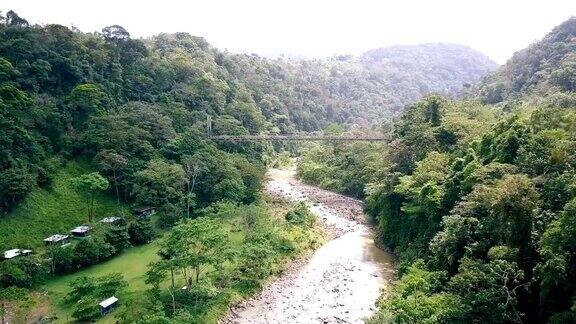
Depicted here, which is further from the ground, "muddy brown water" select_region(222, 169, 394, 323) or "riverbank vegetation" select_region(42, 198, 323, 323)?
"riverbank vegetation" select_region(42, 198, 323, 323)

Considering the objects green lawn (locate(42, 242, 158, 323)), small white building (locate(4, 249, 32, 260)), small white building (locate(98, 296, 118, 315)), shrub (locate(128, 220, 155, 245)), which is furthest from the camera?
shrub (locate(128, 220, 155, 245))

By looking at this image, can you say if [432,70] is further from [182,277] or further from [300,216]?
[182,277]

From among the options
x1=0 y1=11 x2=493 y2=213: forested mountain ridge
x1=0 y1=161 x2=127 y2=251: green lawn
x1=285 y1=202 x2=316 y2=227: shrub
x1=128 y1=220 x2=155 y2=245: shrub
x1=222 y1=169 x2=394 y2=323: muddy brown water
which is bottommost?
x1=222 y1=169 x2=394 y2=323: muddy brown water

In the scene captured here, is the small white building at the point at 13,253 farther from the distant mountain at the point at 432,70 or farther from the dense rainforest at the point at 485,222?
the distant mountain at the point at 432,70

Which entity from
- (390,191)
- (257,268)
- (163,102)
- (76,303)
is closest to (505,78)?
(390,191)

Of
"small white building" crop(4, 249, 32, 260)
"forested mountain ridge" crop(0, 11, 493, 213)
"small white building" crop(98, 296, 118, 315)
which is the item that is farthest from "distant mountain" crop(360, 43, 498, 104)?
"small white building" crop(98, 296, 118, 315)

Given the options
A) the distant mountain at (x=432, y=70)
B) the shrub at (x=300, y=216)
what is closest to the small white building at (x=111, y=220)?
the shrub at (x=300, y=216)

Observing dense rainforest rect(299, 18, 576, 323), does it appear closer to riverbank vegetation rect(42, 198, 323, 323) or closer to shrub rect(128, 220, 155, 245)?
riverbank vegetation rect(42, 198, 323, 323)
